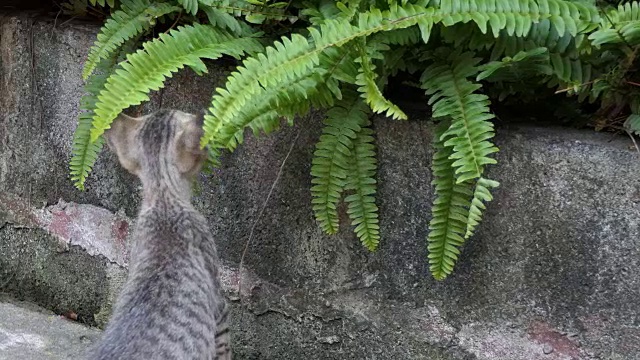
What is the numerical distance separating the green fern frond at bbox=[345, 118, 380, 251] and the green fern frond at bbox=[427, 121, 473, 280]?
29cm

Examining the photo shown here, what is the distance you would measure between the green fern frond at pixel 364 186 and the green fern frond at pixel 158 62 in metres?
0.66

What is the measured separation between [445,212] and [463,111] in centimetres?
42

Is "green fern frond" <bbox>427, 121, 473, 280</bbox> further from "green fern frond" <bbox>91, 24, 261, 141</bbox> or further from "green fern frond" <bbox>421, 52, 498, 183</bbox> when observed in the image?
"green fern frond" <bbox>91, 24, 261, 141</bbox>

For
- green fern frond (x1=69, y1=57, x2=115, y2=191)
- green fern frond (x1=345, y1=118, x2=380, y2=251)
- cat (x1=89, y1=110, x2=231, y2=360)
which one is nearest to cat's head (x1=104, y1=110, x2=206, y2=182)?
→ cat (x1=89, y1=110, x2=231, y2=360)

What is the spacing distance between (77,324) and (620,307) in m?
2.96

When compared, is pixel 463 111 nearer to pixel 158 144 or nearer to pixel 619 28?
pixel 619 28

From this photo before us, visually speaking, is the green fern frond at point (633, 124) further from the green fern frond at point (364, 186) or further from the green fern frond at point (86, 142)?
the green fern frond at point (86, 142)

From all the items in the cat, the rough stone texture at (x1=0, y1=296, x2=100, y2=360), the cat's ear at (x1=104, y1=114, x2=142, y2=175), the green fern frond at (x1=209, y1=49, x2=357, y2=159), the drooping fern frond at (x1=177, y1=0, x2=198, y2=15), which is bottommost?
the rough stone texture at (x1=0, y1=296, x2=100, y2=360)

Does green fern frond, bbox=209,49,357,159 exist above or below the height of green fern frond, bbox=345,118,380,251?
above

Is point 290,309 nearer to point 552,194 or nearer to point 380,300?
point 380,300

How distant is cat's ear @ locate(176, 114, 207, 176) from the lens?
3.41 m

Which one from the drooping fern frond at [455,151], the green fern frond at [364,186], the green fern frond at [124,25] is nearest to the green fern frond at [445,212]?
the drooping fern frond at [455,151]

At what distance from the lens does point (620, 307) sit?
3320 millimetres

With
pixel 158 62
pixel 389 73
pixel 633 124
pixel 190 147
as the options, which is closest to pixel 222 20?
pixel 158 62
